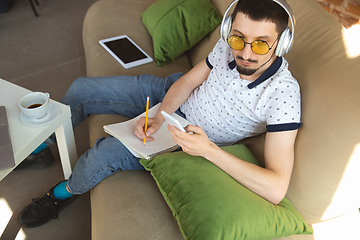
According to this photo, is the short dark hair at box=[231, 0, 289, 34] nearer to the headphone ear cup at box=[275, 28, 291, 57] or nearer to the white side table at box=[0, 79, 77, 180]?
the headphone ear cup at box=[275, 28, 291, 57]

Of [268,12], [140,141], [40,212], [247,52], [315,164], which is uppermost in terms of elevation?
[268,12]

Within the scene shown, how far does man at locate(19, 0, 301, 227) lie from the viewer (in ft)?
3.37

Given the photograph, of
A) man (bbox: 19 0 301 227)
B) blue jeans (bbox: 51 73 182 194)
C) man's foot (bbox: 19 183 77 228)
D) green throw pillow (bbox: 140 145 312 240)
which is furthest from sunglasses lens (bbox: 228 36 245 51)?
man's foot (bbox: 19 183 77 228)

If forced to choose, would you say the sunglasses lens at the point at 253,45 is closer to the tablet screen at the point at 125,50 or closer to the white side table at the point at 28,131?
the white side table at the point at 28,131

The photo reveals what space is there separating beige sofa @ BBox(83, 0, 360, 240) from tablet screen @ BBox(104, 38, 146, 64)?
89cm

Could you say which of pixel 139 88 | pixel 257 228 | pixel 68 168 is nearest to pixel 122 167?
pixel 68 168

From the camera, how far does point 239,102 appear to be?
1.21m

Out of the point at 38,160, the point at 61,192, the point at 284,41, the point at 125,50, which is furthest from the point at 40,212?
the point at 284,41

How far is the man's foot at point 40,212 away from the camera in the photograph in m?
1.46

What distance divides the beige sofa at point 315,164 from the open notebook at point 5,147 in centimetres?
38

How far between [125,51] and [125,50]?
11 mm

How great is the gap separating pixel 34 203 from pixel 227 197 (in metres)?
1.07

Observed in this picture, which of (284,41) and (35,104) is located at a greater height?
(284,41)

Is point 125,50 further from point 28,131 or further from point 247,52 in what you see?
point 247,52
